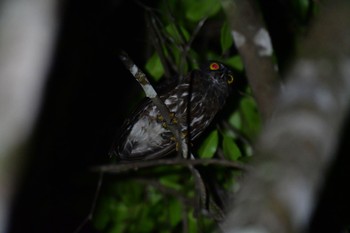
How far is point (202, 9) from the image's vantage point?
13.6 feet

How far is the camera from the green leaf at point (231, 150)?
12.9 ft

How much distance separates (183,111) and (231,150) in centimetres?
69

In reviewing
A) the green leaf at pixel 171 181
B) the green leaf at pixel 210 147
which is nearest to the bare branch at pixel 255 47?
the green leaf at pixel 210 147

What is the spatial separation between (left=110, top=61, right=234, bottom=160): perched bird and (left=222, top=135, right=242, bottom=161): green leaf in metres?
0.44

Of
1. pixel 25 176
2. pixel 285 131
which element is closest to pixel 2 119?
pixel 25 176

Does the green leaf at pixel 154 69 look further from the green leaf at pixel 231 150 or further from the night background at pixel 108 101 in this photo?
the green leaf at pixel 231 150

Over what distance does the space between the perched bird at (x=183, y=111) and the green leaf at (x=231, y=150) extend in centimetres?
44

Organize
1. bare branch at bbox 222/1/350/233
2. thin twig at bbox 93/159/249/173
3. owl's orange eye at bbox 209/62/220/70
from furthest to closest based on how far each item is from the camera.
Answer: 1. owl's orange eye at bbox 209/62/220/70
2. thin twig at bbox 93/159/249/173
3. bare branch at bbox 222/1/350/233

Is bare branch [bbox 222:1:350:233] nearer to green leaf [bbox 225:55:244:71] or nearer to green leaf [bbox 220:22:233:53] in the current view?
green leaf [bbox 220:22:233:53]

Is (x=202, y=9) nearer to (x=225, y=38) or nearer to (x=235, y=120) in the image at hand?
(x=225, y=38)

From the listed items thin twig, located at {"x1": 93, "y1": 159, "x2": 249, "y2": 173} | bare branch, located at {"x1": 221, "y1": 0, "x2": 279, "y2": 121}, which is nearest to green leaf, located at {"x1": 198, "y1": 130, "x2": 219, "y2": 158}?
bare branch, located at {"x1": 221, "y1": 0, "x2": 279, "y2": 121}

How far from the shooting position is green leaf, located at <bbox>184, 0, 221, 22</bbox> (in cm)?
408

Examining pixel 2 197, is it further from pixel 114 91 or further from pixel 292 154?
pixel 114 91

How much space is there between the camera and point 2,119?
113cm
